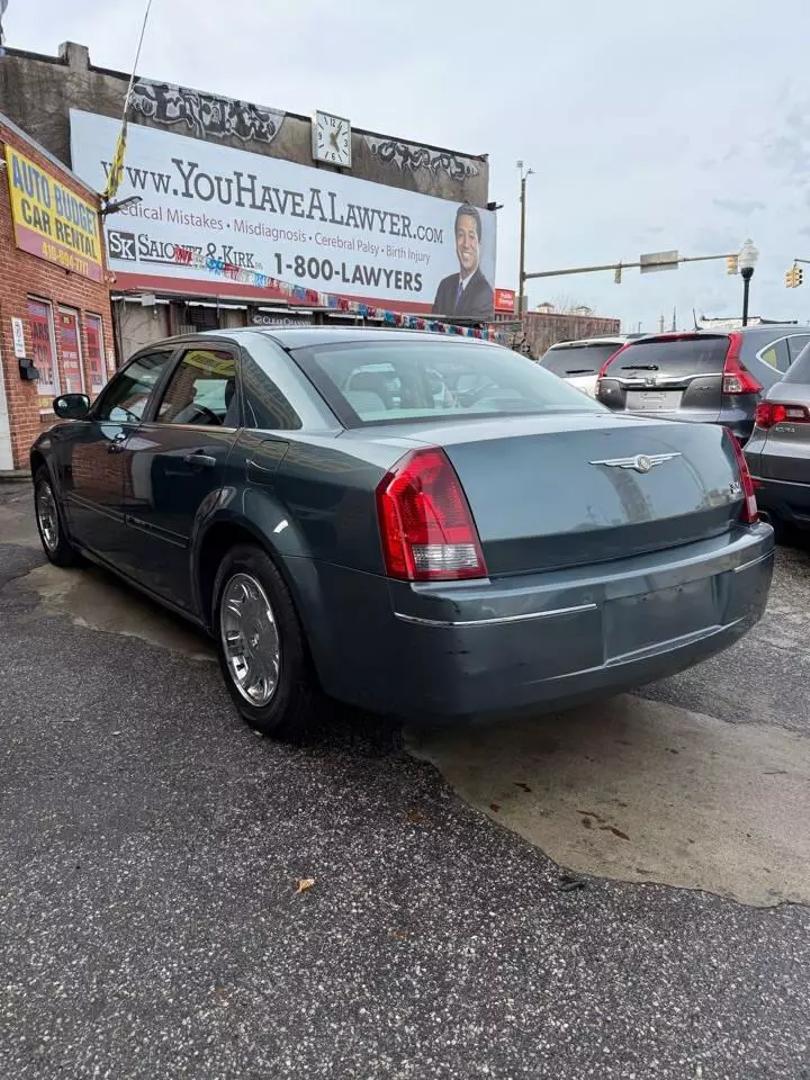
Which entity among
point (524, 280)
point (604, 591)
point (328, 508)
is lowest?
point (604, 591)

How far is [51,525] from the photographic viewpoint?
5.40m

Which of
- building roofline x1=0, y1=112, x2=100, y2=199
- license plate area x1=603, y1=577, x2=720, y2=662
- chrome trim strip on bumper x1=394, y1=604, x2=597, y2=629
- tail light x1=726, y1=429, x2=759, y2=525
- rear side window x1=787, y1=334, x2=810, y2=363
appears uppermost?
building roofline x1=0, y1=112, x2=100, y2=199

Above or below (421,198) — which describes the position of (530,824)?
below

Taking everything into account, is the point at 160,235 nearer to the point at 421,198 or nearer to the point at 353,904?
the point at 421,198

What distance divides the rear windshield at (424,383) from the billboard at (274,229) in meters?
14.1

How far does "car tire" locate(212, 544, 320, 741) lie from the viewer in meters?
2.64

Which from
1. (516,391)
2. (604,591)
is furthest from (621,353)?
(604,591)

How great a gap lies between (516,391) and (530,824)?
1.69m

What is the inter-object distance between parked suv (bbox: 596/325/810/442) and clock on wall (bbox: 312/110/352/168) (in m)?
18.1

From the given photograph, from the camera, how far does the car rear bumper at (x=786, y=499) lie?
4.86 metres

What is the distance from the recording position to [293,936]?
1926 millimetres

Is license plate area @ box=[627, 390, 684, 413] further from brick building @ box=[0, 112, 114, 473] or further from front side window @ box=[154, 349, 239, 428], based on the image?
brick building @ box=[0, 112, 114, 473]

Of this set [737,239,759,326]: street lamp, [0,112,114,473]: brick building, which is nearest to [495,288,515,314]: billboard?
[737,239,759,326]: street lamp

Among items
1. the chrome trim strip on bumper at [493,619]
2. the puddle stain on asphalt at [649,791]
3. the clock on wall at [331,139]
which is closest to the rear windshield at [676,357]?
the puddle stain on asphalt at [649,791]
